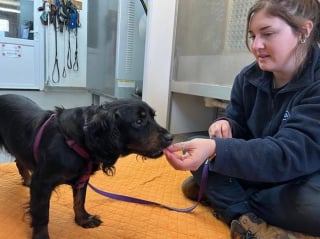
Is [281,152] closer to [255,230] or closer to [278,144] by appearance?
[278,144]

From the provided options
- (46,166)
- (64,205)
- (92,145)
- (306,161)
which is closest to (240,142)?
(306,161)

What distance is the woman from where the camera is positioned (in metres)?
0.91

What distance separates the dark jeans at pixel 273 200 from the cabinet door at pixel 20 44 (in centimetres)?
297

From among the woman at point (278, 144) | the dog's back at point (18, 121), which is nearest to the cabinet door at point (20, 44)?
the dog's back at point (18, 121)

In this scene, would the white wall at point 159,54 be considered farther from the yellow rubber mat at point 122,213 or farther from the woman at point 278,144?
the woman at point 278,144

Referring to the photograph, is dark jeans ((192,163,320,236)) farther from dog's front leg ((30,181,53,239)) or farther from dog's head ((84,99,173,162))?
dog's front leg ((30,181,53,239))

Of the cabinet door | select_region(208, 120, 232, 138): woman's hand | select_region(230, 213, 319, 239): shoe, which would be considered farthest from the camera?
the cabinet door

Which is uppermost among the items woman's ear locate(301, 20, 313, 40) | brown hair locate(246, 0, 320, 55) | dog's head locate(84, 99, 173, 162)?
brown hair locate(246, 0, 320, 55)

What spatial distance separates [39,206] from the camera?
3.30 ft

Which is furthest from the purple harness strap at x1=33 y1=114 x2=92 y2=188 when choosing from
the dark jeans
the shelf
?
the shelf

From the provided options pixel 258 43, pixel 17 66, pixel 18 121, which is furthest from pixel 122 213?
pixel 17 66

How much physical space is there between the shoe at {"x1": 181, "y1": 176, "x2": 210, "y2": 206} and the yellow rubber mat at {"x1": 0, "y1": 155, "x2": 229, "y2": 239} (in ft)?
0.10

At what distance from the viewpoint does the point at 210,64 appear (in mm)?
2270

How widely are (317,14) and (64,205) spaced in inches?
49.5
